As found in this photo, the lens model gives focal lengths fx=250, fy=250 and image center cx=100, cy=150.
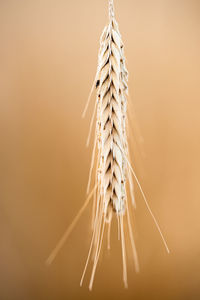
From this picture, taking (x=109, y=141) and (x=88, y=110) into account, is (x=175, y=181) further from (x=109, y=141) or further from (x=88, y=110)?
(x=109, y=141)

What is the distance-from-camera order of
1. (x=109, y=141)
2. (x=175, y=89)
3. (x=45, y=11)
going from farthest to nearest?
(x=175, y=89), (x=45, y=11), (x=109, y=141)

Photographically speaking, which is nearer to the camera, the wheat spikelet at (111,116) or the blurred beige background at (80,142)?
the wheat spikelet at (111,116)

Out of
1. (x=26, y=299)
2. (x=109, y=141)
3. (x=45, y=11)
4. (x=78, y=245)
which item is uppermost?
(x=45, y=11)

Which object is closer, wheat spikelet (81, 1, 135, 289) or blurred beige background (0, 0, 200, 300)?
wheat spikelet (81, 1, 135, 289)

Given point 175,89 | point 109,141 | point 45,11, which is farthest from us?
point 175,89

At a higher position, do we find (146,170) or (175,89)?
(175,89)

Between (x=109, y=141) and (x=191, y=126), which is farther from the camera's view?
(x=191, y=126)

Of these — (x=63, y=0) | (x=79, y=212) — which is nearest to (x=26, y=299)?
(x=79, y=212)

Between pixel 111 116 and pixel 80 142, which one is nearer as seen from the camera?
pixel 111 116
